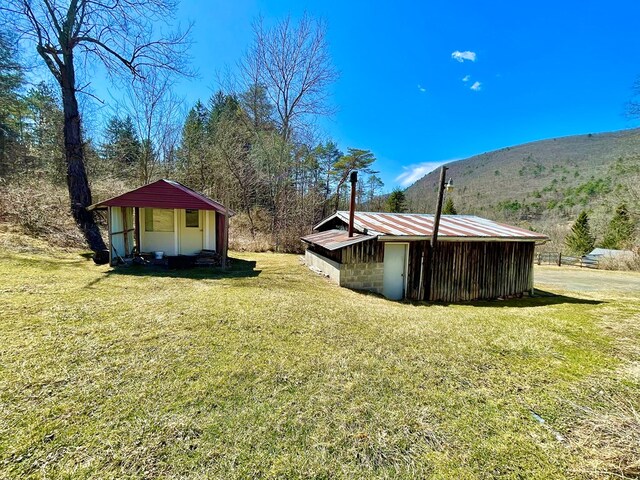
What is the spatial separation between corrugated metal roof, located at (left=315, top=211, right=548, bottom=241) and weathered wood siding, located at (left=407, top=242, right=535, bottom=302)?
40 centimetres

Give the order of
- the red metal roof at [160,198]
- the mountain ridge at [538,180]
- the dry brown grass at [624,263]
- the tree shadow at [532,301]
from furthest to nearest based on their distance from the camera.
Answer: the mountain ridge at [538,180], the dry brown grass at [624,263], the tree shadow at [532,301], the red metal roof at [160,198]

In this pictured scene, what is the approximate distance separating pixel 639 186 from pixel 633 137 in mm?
5898

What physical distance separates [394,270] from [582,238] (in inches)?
1135

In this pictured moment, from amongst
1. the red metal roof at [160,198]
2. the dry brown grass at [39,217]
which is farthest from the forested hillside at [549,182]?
the dry brown grass at [39,217]

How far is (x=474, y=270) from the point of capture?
9727mm

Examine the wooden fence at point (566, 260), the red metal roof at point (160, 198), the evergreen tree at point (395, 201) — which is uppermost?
the evergreen tree at point (395, 201)

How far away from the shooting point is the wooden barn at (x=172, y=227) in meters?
8.98

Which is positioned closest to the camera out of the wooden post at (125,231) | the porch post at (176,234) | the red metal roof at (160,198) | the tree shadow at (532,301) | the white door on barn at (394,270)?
the red metal roof at (160,198)

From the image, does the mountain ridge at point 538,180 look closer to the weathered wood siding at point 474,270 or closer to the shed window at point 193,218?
the weathered wood siding at point 474,270

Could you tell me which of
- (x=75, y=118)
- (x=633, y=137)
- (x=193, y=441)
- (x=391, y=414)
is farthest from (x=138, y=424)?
(x=633, y=137)

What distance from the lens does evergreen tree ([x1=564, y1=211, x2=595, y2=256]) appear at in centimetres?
2597

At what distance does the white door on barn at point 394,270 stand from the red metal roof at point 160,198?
6157 millimetres

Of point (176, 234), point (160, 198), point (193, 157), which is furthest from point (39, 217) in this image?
point (193, 157)

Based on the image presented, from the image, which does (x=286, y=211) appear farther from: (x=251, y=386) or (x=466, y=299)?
(x=251, y=386)
